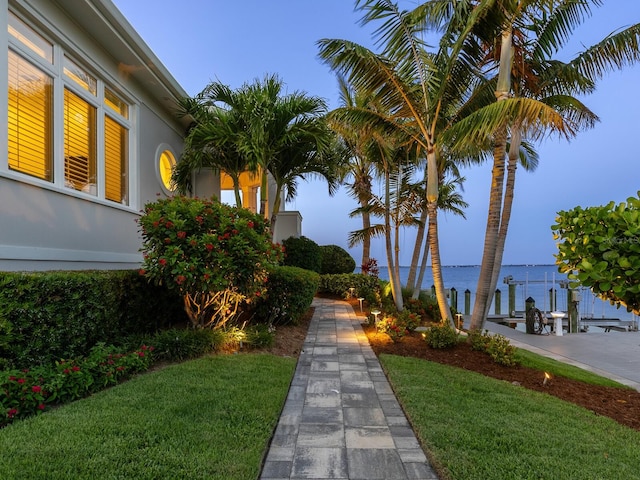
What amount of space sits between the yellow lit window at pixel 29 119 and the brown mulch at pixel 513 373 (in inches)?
170

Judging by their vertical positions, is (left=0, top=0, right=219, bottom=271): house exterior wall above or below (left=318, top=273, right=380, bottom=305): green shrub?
above

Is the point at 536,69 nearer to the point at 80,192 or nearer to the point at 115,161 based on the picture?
the point at 115,161

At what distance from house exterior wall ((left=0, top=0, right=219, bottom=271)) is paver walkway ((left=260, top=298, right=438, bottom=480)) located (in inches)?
151

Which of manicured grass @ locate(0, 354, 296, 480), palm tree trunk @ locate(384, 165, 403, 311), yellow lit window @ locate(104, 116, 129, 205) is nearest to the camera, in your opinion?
manicured grass @ locate(0, 354, 296, 480)

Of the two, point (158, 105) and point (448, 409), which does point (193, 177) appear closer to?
point (158, 105)

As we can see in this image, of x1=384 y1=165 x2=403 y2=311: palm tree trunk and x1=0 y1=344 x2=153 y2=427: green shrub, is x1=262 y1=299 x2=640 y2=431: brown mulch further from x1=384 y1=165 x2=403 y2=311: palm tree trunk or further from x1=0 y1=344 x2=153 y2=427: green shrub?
x1=384 y1=165 x2=403 y2=311: palm tree trunk

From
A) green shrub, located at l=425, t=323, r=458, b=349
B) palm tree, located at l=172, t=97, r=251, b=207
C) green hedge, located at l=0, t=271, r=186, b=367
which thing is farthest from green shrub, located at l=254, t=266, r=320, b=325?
green shrub, located at l=425, t=323, r=458, b=349

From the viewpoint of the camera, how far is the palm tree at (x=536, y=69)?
5.76 m

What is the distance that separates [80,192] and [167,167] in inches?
144

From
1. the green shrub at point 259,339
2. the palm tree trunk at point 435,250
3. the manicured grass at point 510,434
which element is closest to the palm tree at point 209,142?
the green shrub at point 259,339

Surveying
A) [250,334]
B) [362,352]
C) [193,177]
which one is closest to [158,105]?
[193,177]

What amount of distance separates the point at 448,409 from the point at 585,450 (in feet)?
3.38

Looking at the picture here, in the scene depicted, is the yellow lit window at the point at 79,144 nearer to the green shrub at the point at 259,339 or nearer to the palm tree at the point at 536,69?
the green shrub at the point at 259,339

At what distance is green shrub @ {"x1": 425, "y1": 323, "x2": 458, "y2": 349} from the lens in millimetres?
5672
